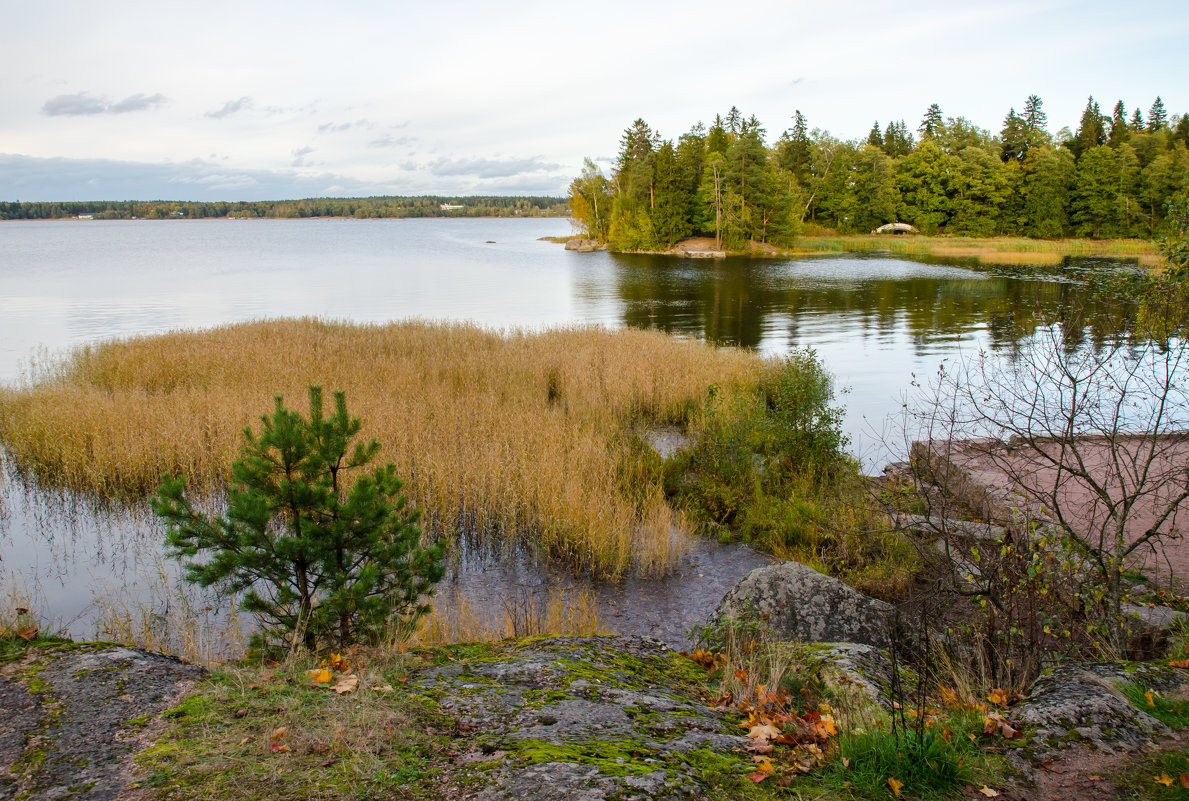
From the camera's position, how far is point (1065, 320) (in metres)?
6.54

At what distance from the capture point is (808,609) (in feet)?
20.1

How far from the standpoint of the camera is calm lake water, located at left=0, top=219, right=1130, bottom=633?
8992mm

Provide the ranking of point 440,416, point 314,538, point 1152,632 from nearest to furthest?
point 314,538 → point 1152,632 → point 440,416

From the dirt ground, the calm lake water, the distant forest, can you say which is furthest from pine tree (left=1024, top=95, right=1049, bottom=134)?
the dirt ground

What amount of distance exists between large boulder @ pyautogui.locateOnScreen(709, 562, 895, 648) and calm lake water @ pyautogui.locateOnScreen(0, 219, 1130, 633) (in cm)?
266

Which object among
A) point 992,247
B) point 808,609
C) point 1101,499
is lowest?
point 808,609

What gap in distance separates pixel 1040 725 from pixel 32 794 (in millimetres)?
4853

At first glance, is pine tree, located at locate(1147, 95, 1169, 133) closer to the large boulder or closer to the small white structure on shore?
the small white structure on shore

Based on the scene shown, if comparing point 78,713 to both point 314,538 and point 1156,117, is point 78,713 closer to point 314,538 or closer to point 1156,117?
point 314,538

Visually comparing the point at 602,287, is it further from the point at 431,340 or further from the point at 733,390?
the point at 733,390

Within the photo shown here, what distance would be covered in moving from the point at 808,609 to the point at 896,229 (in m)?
92.0

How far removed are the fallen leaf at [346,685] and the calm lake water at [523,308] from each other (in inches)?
202

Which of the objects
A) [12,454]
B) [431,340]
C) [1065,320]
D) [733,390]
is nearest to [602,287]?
[431,340]

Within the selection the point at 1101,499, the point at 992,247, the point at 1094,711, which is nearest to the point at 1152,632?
the point at 1101,499
